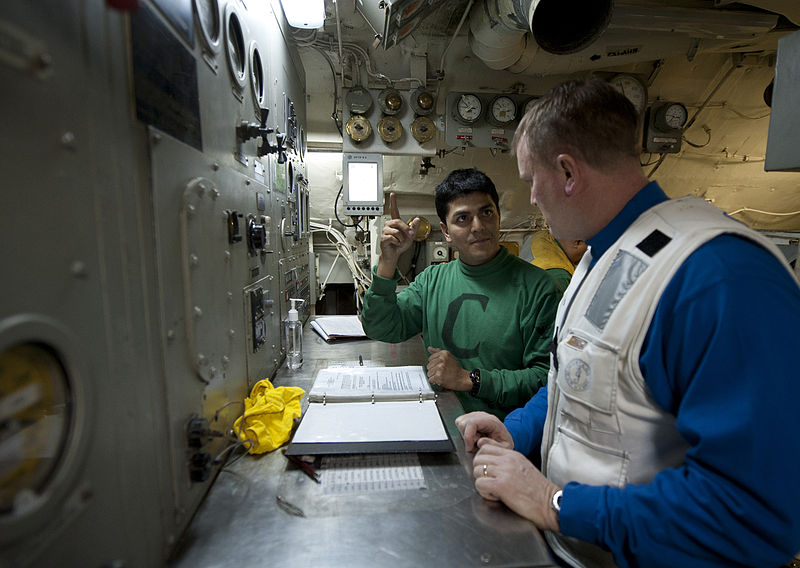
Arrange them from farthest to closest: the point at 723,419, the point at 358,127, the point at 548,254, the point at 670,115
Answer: the point at 670,115 → the point at 358,127 → the point at 548,254 → the point at 723,419

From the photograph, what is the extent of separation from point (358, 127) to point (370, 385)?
2090 millimetres

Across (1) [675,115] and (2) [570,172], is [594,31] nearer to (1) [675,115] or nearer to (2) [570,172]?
(2) [570,172]

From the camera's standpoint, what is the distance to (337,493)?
0.73 metres

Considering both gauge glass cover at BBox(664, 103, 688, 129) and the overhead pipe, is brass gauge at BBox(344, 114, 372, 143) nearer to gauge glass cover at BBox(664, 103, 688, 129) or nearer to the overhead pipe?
the overhead pipe

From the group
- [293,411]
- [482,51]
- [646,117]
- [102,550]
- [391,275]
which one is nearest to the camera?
[102,550]

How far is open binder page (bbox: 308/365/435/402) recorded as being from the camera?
41.9 inches

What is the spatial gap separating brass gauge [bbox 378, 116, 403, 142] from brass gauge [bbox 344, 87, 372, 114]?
6.0 inches

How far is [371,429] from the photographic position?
893 mm

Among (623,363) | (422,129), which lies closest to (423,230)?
(422,129)

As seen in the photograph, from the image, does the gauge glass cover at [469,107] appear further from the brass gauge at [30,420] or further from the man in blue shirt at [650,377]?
the brass gauge at [30,420]

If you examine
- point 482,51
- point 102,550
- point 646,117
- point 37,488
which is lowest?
point 102,550

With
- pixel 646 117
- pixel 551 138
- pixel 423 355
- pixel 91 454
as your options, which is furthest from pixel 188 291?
pixel 646 117

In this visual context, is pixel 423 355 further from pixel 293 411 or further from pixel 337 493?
pixel 337 493

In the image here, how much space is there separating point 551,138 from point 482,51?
213cm
